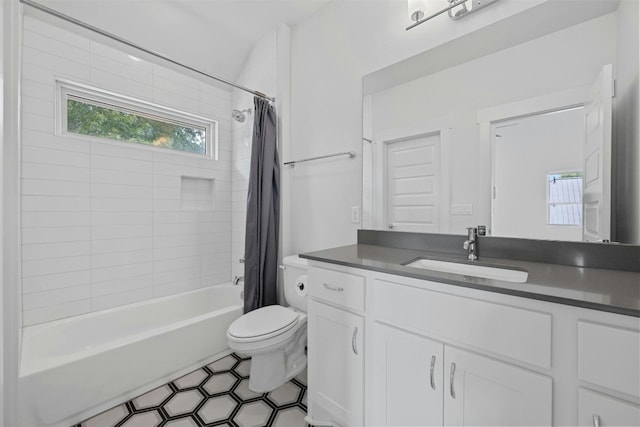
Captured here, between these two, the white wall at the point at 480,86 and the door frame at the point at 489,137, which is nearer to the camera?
the white wall at the point at 480,86

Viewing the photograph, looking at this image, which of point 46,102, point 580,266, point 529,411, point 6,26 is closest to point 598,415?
point 529,411

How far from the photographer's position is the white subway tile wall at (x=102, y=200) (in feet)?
5.93

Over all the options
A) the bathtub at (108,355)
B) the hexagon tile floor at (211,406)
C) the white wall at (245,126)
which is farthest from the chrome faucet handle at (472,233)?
the white wall at (245,126)

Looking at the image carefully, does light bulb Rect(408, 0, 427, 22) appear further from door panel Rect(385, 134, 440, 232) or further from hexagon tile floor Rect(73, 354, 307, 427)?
hexagon tile floor Rect(73, 354, 307, 427)

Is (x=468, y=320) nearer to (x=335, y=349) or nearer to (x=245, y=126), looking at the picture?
(x=335, y=349)

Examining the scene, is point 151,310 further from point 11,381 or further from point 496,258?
point 496,258

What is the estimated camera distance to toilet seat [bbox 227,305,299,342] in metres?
1.52

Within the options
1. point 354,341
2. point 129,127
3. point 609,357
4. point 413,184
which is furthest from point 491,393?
point 129,127

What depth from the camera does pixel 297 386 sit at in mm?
1680

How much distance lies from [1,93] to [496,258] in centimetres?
211

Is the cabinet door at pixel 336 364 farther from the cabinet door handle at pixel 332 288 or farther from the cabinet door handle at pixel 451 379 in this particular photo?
the cabinet door handle at pixel 451 379

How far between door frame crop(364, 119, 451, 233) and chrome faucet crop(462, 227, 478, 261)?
0.14 m

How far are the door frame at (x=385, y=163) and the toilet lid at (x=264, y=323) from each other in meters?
0.81

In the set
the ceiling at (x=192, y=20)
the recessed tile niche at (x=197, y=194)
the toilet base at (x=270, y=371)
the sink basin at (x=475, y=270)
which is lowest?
the toilet base at (x=270, y=371)
